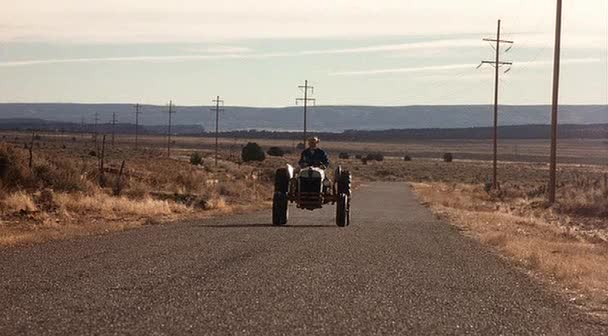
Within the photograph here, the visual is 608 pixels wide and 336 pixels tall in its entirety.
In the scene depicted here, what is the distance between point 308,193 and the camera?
95.5 feet

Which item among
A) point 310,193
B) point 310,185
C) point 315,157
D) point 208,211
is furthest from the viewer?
point 208,211

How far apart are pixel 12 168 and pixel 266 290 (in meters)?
30.6

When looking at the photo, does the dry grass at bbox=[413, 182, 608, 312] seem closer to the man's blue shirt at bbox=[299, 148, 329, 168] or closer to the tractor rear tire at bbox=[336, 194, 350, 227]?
the tractor rear tire at bbox=[336, 194, 350, 227]

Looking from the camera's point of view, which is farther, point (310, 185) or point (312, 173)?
point (310, 185)

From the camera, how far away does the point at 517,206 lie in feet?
186

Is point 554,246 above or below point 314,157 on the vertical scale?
below

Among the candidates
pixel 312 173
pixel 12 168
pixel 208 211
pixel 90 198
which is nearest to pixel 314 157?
pixel 312 173

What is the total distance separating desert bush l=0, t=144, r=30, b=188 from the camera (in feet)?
137

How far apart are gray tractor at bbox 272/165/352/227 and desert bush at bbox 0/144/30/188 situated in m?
16.2

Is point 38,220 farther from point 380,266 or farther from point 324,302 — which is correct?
point 324,302

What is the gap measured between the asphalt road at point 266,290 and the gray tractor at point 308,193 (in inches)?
218

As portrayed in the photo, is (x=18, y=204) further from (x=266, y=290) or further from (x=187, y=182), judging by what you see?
(x=266, y=290)

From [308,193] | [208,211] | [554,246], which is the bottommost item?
[208,211]

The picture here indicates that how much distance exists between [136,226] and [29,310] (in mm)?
16643
